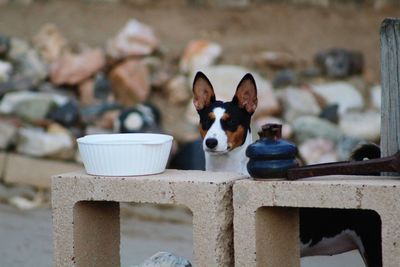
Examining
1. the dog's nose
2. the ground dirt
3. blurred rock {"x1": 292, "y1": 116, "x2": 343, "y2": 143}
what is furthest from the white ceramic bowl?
the ground dirt

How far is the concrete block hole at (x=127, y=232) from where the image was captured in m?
3.71

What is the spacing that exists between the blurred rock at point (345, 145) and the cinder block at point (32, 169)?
8.20 feet

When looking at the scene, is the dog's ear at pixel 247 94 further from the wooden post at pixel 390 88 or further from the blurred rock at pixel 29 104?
the blurred rock at pixel 29 104

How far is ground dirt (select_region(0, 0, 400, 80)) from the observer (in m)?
10.2

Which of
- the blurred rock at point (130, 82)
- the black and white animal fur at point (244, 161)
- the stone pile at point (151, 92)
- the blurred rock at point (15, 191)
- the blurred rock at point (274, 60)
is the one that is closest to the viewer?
the black and white animal fur at point (244, 161)

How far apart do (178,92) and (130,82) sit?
21.5 inches

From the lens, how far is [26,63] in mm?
9469

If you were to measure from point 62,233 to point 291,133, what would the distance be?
5198 millimetres

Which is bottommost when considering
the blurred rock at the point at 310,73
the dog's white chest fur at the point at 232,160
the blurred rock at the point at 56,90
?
the dog's white chest fur at the point at 232,160

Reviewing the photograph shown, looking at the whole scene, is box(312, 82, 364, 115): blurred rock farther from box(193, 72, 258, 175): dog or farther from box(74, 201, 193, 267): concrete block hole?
box(193, 72, 258, 175): dog

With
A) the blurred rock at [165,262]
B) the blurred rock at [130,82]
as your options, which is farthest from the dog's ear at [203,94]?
the blurred rock at [130,82]

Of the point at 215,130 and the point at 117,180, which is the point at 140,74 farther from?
the point at 117,180

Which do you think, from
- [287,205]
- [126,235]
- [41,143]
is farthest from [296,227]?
[41,143]

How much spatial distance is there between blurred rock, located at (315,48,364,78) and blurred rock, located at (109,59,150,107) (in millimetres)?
2040
